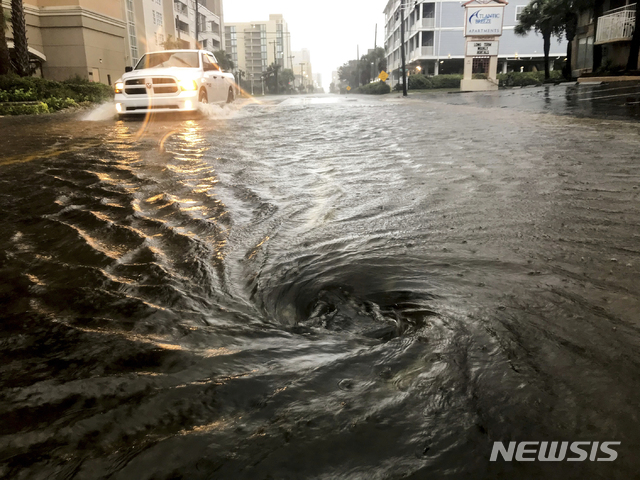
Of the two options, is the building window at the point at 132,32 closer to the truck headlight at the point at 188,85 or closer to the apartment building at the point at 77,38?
the apartment building at the point at 77,38

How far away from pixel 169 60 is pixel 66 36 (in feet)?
75.6

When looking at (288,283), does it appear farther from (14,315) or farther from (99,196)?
(99,196)

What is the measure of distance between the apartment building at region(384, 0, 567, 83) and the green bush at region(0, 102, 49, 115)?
5082 centimetres

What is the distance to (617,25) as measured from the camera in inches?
1011

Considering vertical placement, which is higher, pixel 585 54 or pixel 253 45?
pixel 253 45

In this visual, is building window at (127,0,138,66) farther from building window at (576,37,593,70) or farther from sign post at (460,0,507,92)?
building window at (576,37,593,70)

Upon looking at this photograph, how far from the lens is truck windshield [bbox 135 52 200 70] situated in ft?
42.3

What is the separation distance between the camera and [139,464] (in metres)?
1.27

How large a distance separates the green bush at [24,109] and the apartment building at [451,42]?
50821 millimetres

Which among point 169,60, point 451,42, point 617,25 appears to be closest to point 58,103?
point 169,60

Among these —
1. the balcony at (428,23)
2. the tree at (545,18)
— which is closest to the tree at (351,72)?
the balcony at (428,23)

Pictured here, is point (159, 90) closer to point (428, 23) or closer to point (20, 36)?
point (20, 36)

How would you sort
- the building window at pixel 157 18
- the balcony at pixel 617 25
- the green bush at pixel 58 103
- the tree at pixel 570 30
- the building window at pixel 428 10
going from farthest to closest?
1. the building window at pixel 428 10
2. the building window at pixel 157 18
3. the tree at pixel 570 30
4. the balcony at pixel 617 25
5. the green bush at pixel 58 103

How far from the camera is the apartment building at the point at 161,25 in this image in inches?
1783
